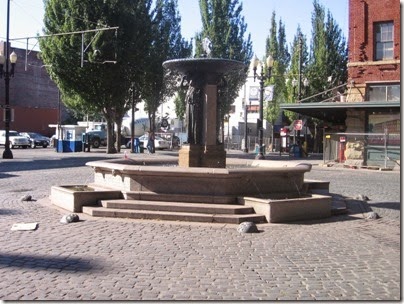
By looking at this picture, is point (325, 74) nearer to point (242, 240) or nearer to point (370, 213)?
point (370, 213)

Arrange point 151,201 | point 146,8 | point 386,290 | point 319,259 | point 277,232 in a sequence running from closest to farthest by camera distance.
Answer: point 386,290 → point 319,259 → point 277,232 → point 151,201 → point 146,8

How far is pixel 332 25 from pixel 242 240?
48.2 meters

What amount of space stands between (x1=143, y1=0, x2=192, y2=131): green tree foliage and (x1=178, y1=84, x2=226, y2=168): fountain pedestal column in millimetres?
25436

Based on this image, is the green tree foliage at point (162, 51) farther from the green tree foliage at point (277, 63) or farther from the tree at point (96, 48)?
the green tree foliage at point (277, 63)

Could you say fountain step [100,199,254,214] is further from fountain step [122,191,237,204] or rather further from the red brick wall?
the red brick wall

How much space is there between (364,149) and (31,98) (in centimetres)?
5638

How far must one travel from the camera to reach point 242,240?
8.44 metres

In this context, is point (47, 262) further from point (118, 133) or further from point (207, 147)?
point (118, 133)

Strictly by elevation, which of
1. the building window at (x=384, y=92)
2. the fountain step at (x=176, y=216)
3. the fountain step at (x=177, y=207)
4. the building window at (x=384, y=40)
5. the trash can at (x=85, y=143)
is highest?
the building window at (x=384, y=40)

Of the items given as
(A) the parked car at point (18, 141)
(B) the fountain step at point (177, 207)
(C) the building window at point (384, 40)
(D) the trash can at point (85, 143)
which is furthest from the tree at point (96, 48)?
→ (B) the fountain step at point (177, 207)

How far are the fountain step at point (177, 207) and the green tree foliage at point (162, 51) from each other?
29.2 meters

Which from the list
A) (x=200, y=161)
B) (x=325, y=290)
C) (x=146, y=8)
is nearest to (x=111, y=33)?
(x=146, y=8)

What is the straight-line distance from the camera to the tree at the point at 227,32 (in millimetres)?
50875

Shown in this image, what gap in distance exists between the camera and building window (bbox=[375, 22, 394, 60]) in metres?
29.6
